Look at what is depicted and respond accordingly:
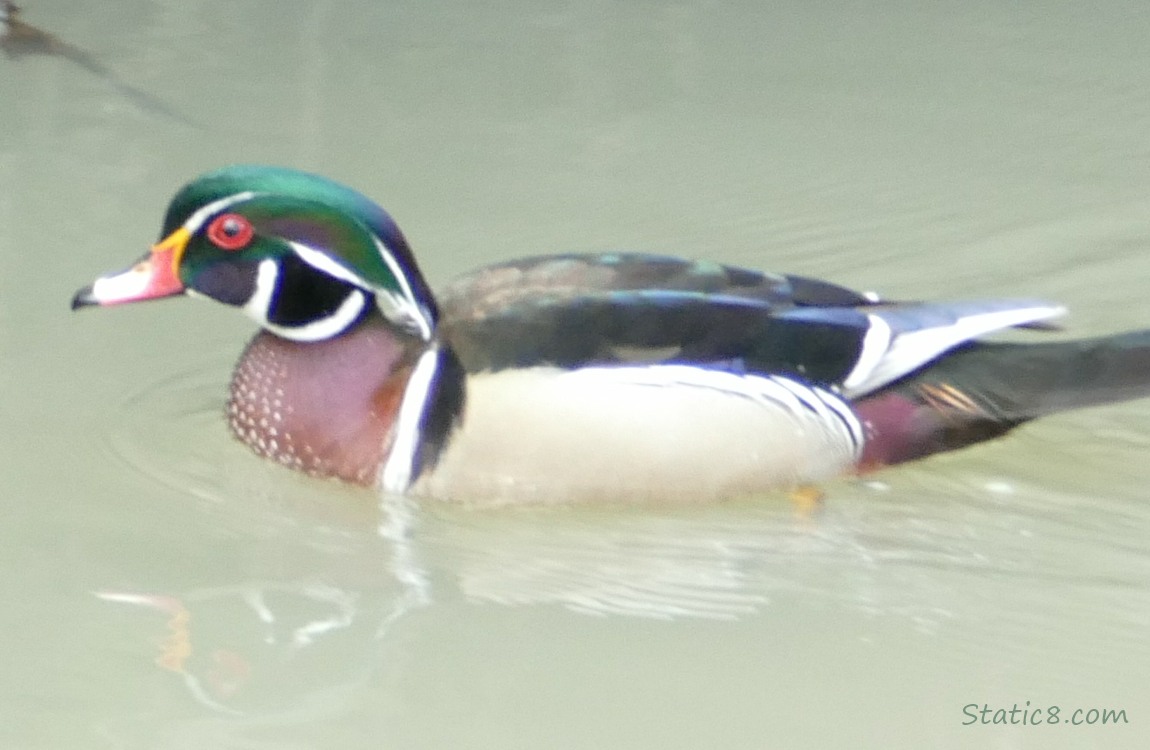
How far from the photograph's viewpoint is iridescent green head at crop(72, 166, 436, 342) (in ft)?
11.8

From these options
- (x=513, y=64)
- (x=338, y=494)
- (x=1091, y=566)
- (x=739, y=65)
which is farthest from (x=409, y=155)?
(x=1091, y=566)

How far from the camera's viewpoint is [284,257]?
144 inches

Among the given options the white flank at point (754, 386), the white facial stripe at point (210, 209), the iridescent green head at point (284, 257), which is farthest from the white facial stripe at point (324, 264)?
the white flank at point (754, 386)

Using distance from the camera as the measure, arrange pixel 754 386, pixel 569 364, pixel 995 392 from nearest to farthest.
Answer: pixel 569 364
pixel 754 386
pixel 995 392

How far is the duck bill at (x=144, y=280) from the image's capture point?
143 inches

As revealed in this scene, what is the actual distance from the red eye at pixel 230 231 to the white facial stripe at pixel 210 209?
0.06 feet

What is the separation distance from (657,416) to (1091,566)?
0.83m

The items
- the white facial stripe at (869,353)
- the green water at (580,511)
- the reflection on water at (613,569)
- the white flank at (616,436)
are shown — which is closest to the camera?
the green water at (580,511)

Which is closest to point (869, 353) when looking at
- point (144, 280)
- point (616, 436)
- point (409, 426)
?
point (616, 436)

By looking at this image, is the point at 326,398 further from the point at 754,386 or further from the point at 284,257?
the point at 754,386

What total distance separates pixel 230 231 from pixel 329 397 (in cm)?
37

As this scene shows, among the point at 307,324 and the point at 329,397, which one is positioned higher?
the point at 307,324

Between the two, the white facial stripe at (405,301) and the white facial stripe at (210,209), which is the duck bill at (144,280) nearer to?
the white facial stripe at (210,209)

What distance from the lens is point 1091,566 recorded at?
336cm
